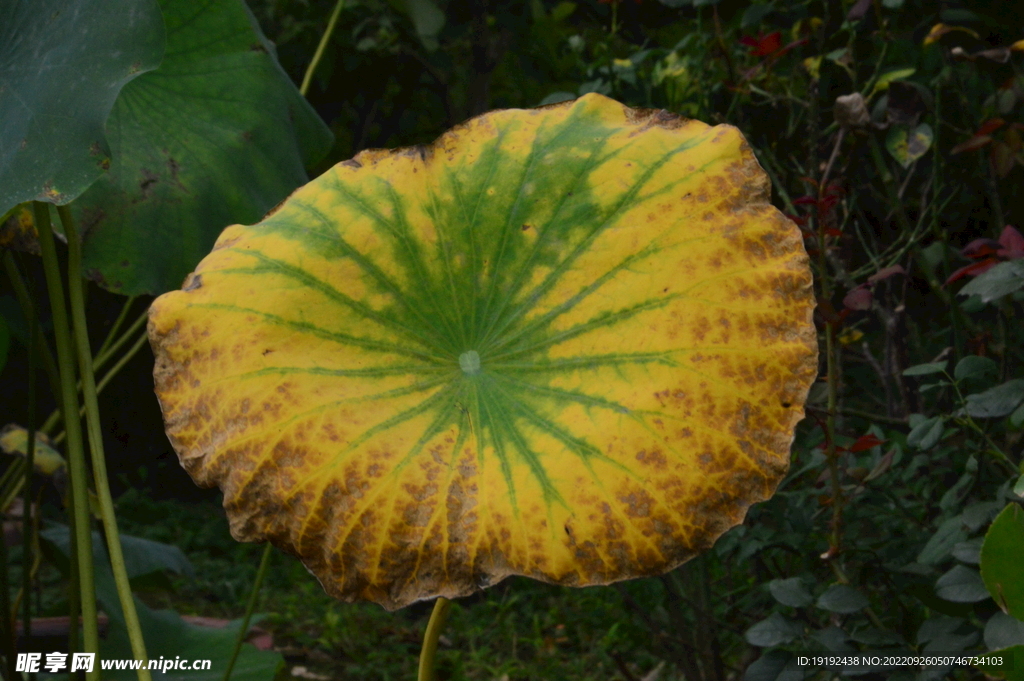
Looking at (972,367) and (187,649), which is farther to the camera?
(187,649)

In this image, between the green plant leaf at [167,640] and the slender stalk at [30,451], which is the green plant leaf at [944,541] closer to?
the green plant leaf at [167,640]

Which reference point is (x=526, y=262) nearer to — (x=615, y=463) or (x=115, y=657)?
(x=615, y=463)

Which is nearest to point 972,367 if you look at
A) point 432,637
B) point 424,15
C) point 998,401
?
point 998,401

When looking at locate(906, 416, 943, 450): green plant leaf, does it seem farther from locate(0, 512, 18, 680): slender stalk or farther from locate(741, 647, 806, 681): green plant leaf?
locate(0, 512, 18, 680): slender stalk

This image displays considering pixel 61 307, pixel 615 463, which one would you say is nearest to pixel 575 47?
pixel 61 307

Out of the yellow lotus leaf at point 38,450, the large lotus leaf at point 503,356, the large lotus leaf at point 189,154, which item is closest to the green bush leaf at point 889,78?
the large lotus leaf at point 503,356

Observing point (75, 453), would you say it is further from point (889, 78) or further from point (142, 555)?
point (889, 78)
